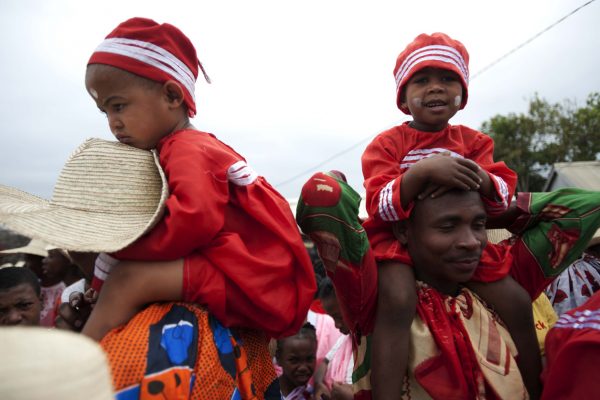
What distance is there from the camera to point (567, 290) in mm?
3973

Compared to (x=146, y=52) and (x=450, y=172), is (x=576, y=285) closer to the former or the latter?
(x=450, y=172)

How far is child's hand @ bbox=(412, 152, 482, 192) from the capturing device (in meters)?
1.89

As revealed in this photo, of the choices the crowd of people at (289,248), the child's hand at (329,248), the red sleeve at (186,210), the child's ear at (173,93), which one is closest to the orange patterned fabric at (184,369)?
Answer: the crowd of people at (289,248)

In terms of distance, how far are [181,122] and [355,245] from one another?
0.86 meters

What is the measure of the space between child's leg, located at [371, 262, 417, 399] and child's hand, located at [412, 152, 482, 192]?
46 centimetres

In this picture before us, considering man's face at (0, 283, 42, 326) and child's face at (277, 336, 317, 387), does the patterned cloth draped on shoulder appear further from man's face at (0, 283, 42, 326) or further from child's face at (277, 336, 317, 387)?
man's face at (0, 283, 42, 326)

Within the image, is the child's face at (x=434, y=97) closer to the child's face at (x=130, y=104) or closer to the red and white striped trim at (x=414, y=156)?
the red and white striped trim at (x=414, y=156)

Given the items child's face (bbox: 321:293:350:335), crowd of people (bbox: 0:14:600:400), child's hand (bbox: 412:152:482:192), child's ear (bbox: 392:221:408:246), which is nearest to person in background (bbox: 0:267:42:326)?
crowd of people (bbox: 0:14:600:400)

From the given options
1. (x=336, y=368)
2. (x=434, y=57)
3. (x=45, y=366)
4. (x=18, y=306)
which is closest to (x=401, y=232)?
(x=434, y=57)

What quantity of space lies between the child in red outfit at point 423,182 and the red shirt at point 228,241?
492 mm

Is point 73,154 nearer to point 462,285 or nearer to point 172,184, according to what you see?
point 172,184

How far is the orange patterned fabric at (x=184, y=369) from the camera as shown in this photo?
4.21 ft

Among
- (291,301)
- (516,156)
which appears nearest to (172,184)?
(291,301)

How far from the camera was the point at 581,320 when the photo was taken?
5.31 feet
